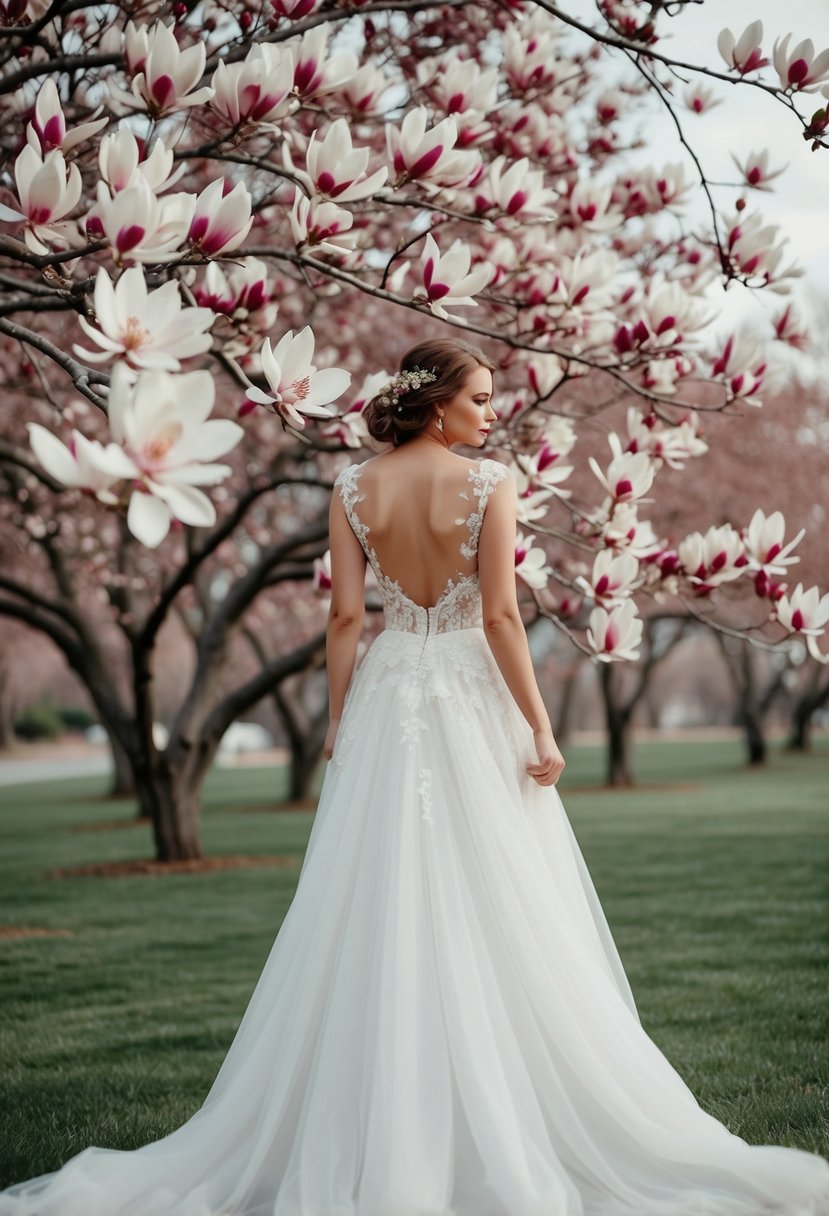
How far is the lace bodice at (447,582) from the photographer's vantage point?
3.34 meters

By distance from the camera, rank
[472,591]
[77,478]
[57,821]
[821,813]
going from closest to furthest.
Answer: [77,478] < [472,591] < [821,813] < [57,821]

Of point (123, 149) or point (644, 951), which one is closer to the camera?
point (123, 149)

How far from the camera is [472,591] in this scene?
11.2 ft

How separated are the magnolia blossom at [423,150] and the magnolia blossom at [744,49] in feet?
2.58

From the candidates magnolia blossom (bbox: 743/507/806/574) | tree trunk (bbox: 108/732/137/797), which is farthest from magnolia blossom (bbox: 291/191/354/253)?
tree trunk (bbox: 108/732/137/797)

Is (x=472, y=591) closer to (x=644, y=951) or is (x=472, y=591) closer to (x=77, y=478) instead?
(x=77, y=478)

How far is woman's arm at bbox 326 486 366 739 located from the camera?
11.5 feet

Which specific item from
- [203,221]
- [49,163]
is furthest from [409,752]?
[49,163]

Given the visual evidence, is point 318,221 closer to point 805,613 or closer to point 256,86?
point 256,86

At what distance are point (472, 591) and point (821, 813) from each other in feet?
41.3

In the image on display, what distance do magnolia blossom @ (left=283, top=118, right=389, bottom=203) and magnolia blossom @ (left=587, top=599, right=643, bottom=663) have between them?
149 centimetres

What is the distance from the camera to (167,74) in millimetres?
2939

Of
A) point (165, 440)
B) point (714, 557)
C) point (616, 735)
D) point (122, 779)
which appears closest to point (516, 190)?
point (714, 557)

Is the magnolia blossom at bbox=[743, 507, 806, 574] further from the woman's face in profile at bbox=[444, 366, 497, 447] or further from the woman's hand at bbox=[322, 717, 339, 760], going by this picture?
the woman's hand at bbox=[322, 717, 339, 760]
